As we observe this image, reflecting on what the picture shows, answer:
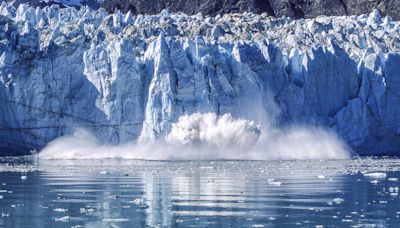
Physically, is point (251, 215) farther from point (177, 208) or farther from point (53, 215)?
point (53, 215)

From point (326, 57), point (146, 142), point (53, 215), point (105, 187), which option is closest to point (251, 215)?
point (53, 215)

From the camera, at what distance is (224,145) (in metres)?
→ 29.9

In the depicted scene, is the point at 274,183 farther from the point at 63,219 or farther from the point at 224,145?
the point at 224,145

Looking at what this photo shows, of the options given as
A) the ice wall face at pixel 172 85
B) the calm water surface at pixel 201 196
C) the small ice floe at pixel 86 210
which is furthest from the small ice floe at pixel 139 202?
the ice wall face at pixel 172 85

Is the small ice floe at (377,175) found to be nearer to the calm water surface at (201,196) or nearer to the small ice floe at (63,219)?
the calm water surface at (201,196)

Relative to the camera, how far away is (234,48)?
31000 millimetres

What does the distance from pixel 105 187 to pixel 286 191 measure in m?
3.55

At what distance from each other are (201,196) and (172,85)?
14019mm

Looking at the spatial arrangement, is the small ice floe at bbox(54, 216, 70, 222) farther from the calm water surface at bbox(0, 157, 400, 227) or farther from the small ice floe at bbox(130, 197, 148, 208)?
the small ice floe at bbox(130, 197, 148, 208)

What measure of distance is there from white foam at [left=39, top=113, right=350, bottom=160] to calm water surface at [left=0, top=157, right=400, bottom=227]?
17.3ft

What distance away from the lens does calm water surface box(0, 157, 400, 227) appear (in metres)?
12.8

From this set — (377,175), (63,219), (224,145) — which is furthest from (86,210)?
(224,145)

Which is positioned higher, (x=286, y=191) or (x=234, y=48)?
(x=234, y=48)

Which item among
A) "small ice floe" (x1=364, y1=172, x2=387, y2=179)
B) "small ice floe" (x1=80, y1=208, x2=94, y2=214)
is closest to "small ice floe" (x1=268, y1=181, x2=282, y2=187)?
"small ice floe" (x1=364, y1=172, x2=387, y2=179)
